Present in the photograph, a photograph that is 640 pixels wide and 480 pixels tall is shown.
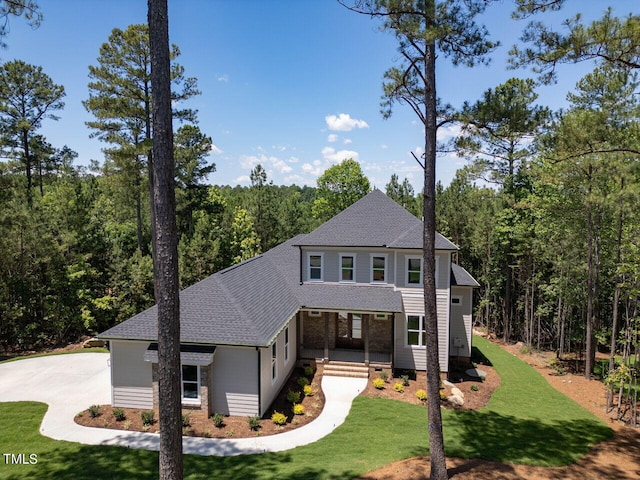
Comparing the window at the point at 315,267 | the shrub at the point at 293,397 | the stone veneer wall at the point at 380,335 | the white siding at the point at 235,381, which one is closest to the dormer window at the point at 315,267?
the window at the point at 315,267

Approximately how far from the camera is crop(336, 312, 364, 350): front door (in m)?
19.5

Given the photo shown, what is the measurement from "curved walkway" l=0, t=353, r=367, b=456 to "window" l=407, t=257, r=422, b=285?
509 cm

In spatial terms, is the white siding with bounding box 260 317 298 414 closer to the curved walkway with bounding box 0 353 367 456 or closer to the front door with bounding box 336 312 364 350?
the curved walkway with bounding box 0 353 367 456

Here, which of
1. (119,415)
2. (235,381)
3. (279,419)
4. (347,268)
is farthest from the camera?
(347,268)

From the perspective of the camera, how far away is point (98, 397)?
1351 cm

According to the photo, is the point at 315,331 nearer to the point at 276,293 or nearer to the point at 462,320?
the point at 276,293

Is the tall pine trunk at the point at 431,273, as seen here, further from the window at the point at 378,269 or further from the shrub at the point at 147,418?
the window at the point at 378,269

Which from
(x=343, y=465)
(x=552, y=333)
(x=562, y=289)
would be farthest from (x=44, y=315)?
(x=552, y=333)

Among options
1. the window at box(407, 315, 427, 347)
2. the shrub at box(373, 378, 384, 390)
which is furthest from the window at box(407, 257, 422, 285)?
the shrub at box(373, 378, 384, 390)

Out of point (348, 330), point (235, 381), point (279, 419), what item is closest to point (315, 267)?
point (348, 330)

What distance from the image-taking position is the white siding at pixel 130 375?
12.6m

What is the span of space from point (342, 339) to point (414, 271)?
5401 mm

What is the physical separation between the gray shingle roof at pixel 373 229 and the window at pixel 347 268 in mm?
800

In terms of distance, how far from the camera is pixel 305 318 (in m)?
18.8
